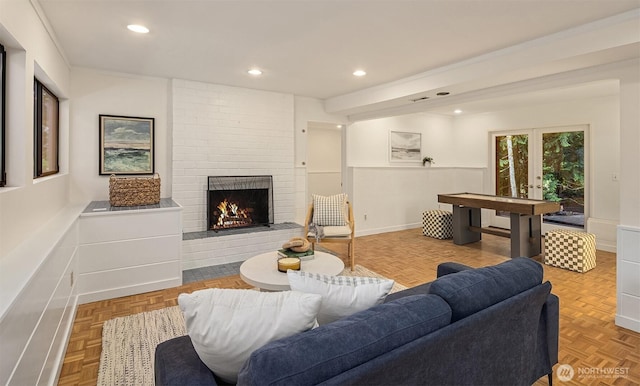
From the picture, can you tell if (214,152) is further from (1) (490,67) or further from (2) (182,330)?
(1) (490,67)

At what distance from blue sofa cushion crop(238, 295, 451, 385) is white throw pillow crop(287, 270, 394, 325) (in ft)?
0.44

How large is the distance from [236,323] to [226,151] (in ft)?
12.5

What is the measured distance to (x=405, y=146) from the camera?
261 inches

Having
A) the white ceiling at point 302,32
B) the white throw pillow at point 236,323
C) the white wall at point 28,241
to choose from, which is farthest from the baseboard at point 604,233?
the white wall at point 28,241

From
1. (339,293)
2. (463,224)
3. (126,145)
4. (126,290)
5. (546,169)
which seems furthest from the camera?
(546,169)

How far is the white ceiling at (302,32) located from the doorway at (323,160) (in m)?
3.38

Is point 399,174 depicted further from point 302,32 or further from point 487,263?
point 302,32

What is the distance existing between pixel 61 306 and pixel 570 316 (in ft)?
12.4

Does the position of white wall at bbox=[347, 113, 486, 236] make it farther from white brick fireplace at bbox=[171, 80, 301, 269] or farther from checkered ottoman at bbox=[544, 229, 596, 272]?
checkered ottoman at bbox=[544, 229, 596, 272]

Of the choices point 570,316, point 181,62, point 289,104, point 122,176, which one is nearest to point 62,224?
point 122,176

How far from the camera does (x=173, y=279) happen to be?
3.54m

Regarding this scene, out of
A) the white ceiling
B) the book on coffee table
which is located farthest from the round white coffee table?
the white ceiling

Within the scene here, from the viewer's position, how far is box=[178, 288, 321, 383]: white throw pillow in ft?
3.66

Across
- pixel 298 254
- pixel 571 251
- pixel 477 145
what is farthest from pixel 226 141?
pixel 477 145
